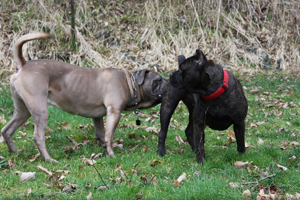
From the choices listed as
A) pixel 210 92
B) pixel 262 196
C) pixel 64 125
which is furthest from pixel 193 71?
pixel 64 125

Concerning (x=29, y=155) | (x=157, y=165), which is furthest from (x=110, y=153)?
(x=29, y=155)

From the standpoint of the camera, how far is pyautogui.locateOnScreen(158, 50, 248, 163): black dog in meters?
4.33

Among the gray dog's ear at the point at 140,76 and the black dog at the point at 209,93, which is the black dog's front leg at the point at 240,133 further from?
the gray dog's ear at the point at 140,76

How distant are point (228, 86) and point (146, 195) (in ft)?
5.46

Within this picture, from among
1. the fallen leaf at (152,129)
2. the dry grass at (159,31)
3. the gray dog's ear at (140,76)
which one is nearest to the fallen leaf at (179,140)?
the fallen leaf at (152,129)

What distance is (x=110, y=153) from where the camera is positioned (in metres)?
5.23

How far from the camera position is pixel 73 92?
18.1 ft

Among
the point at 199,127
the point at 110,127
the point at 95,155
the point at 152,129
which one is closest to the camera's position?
the point at 199,127

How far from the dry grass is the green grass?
19.4 ft

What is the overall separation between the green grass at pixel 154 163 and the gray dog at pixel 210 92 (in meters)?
0.52

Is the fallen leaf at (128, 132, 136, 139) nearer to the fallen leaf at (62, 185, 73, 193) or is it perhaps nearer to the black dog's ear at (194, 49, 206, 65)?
the black dog's ear at (194, 49, 206, 65)

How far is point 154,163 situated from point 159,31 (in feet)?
33.9

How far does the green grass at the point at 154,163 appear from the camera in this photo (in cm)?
374

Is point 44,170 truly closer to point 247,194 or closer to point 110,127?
point 110,127
